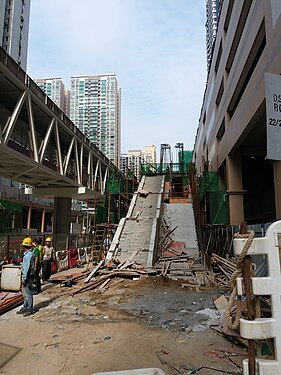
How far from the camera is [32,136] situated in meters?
19.6

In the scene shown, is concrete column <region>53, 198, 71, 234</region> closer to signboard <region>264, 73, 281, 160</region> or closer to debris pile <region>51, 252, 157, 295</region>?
debris pile <region>51, 252, 157, 295</region>

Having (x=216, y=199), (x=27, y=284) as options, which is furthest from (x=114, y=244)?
(x=216, y=199)

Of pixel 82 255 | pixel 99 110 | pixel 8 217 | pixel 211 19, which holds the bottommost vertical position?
pixel 82 255

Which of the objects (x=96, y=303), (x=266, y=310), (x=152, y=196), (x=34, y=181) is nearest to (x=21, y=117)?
(x=34, y=181)

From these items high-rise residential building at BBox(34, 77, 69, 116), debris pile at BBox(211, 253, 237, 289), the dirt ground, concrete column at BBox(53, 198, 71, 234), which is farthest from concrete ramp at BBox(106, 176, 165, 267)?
high-rise residential building at BBox(34, 77, 69, 116)

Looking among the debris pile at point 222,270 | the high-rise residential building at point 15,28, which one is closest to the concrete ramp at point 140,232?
the debris pile at point 222,270

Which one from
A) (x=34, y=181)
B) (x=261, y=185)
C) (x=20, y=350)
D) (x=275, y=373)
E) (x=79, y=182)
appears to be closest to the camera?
(x=275, y=373)

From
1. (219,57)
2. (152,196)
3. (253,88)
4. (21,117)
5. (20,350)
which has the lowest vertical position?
(20,350)

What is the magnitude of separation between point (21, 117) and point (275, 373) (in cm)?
2421

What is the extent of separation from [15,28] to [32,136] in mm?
59666

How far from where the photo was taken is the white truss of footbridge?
1706 cm

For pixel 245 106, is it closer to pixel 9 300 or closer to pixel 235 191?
pixel 235 191

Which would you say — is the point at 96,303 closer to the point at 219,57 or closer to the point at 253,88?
the point at 253,88

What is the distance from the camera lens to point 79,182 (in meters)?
29.2
